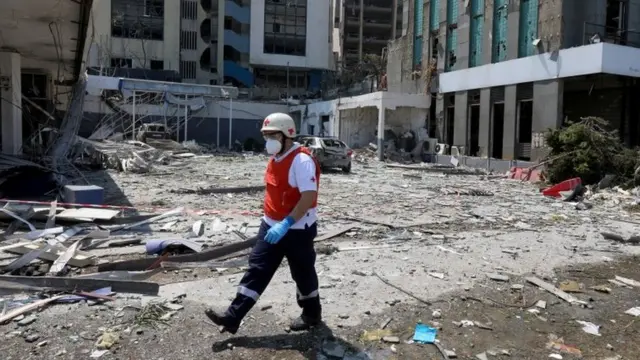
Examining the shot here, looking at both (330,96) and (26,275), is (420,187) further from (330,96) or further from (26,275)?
(330,96)

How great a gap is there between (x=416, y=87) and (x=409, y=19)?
15.7 ft

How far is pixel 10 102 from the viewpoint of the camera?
1520 cm

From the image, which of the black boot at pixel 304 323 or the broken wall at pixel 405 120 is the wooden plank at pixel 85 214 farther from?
the broken wall at pixel 405 120

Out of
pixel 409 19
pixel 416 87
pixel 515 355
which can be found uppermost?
pixel 409 19

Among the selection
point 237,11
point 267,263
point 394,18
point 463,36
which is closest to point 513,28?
point 463,36

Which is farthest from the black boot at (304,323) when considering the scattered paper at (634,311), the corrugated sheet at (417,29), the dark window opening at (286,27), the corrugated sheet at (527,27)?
the dark window opening at (286,27)

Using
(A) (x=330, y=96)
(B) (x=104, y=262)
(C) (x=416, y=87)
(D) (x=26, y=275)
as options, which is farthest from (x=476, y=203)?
(A) (x=330, y=96)

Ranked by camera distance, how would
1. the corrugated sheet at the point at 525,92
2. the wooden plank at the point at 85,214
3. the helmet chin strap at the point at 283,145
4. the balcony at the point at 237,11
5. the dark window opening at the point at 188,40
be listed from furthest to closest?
the balcony at the point at 237,11
the dark window opening at the point at 188,40
the corrugated sheet at the point at 525,92
the wooden plank at the point at 85,214
the helmet chin strap at the point at 283,145

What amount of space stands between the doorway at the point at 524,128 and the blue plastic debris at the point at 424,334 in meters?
20.5

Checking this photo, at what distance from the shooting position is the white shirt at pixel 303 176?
396cm

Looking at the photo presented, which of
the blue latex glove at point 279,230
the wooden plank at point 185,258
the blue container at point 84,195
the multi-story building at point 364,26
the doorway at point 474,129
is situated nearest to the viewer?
the blue latex glove at point 279,230

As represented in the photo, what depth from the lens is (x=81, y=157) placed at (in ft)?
62.9

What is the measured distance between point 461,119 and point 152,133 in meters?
17.1

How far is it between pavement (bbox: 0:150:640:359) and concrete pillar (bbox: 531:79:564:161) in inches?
414
